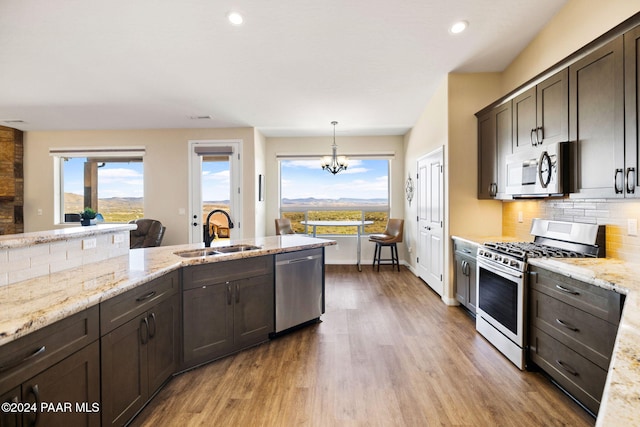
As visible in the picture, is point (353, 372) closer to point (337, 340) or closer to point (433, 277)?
point (337, 340)

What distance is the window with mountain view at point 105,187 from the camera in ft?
19.7

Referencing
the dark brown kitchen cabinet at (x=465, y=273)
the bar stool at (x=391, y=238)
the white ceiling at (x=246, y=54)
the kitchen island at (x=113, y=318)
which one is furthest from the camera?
the bar stool at (x=391, y=238)

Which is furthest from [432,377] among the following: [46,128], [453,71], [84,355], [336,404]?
[46,128]

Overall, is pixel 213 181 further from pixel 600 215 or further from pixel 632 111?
pixel 632 111

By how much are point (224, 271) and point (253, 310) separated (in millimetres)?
466

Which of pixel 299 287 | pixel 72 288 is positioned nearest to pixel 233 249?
pixel 299 287

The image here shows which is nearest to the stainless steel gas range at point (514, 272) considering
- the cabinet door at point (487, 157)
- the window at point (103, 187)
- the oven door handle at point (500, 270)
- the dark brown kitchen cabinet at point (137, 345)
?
the oven door handle at point (500, 270)

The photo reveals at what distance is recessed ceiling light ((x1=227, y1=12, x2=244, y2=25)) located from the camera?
8.37 ft

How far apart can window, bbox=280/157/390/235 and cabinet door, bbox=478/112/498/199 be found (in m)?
2.99

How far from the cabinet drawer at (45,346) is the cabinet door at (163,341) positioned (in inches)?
19.7

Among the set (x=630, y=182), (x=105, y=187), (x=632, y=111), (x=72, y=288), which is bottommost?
(x=72, y=288)

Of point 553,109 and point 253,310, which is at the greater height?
point 553,109

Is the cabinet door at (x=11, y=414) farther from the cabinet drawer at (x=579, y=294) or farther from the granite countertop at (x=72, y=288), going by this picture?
the cabinet drawer at (x=579, y=294)

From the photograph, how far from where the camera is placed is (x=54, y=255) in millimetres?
1774
